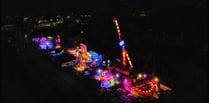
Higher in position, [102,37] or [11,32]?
[11,32]

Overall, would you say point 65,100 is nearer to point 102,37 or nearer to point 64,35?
point 102,37

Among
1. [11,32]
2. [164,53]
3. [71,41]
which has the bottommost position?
[164,53]

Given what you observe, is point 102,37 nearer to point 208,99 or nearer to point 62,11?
point 62,11

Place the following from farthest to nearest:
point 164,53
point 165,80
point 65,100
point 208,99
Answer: point 164,53 → point 165,80 → point 208,99 → point 65,100

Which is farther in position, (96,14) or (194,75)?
(96,14)

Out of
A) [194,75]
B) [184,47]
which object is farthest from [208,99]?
[184,47]

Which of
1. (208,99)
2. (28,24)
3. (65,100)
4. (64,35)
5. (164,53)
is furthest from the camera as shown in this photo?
(64,35)
